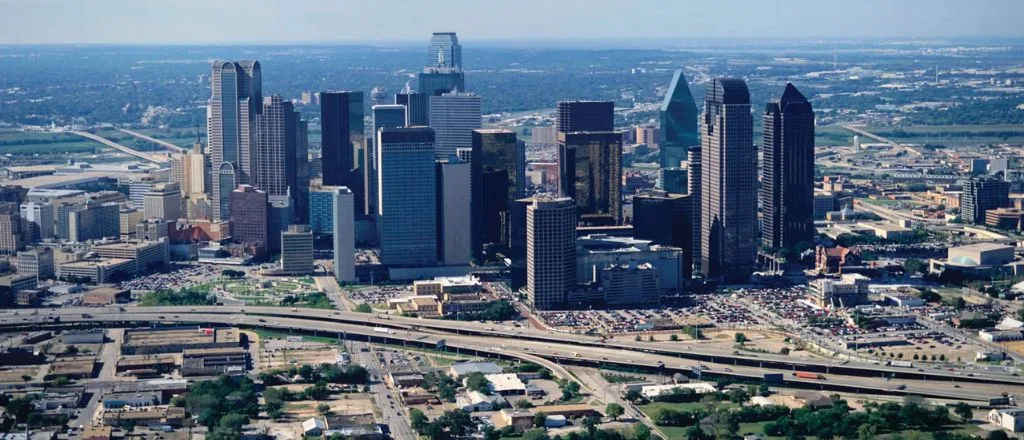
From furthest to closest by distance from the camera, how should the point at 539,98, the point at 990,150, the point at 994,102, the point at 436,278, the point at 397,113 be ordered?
the point at 539,98 < the point at 994,102 < the point at 990,150 < the point at 397,113 < the point at 436,278

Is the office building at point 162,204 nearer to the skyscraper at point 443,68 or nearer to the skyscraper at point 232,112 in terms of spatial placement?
the skyscraper at point 232,112

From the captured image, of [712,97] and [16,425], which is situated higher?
[712,97]

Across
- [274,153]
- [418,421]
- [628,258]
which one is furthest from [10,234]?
[418,421]

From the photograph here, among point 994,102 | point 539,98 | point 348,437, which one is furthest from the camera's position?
point 539,98

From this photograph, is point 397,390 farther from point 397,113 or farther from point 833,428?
point 397,113

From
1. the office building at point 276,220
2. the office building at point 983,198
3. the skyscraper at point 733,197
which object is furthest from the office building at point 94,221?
the office building at point 983,198

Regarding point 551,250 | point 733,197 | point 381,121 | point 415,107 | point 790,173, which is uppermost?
point 415,107

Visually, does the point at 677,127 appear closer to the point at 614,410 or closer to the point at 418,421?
the point at 614,410

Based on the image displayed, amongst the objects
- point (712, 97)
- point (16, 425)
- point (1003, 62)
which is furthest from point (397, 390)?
point (1003, 62)
